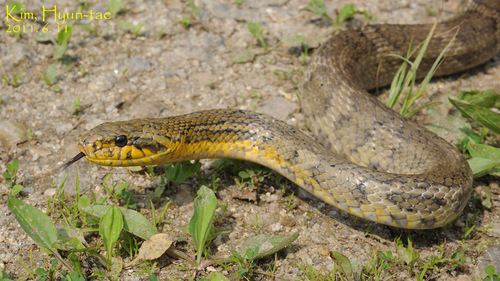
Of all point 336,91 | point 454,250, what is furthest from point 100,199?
point 454,250

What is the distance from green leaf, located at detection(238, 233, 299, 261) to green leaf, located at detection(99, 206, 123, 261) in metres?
0.89

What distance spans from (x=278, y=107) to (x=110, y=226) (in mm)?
2344

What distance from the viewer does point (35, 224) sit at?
4.57 meters

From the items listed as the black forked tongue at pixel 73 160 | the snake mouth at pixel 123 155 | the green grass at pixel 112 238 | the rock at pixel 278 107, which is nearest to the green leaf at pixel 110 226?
the green grass at pixel 112 238

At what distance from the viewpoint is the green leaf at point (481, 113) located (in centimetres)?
559

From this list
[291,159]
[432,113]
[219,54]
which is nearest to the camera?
[291,159]

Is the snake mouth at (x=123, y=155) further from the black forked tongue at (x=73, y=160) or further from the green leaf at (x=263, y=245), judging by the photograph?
the green leaf at (x=263, y=245)

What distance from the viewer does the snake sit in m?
4.89

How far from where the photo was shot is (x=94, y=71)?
257 inches

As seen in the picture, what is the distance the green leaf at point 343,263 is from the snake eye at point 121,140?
1741mm

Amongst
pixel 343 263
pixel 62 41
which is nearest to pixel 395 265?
pixel 343 263

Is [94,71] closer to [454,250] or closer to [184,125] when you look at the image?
[184,125]

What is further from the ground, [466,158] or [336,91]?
[336,91]

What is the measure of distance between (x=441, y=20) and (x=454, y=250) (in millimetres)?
3410
